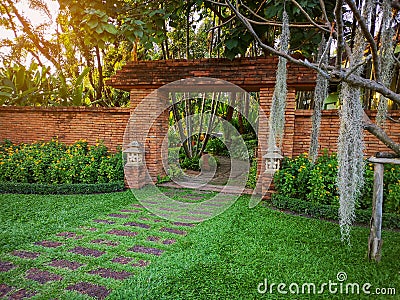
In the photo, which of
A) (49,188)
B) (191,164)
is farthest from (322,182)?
(49,188)

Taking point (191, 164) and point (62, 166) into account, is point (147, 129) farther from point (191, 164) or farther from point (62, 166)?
point (191, 164)

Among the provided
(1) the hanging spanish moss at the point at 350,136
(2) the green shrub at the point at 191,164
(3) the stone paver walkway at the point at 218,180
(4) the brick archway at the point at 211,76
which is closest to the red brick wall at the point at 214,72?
(4) the brick archway at the point at 211,76

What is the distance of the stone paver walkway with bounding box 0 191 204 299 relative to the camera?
2.26 m

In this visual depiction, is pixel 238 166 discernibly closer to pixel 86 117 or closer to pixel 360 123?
pixel 86 117

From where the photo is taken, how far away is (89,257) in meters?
2.80

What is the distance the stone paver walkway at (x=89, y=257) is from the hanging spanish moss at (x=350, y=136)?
1863 millimetres

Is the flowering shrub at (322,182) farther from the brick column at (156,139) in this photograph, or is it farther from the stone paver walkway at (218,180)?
the brick column at (156,139)

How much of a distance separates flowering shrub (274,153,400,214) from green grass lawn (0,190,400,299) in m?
0.42

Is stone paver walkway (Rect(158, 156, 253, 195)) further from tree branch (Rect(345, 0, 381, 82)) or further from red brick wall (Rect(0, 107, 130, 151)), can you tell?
tree branch (Rect(345, 0, 381, 82))

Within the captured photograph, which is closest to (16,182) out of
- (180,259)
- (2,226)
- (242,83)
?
(2,226)

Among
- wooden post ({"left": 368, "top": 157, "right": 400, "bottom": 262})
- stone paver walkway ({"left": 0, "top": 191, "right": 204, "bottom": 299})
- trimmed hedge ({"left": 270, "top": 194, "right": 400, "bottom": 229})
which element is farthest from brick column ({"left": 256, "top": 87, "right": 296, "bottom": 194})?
wooden post ({"left": 368, "top": 157, "right": 400, "bottom": 262})

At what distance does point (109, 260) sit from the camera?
9.05 feet

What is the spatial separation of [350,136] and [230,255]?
1.63m

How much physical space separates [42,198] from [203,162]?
15.4ft
